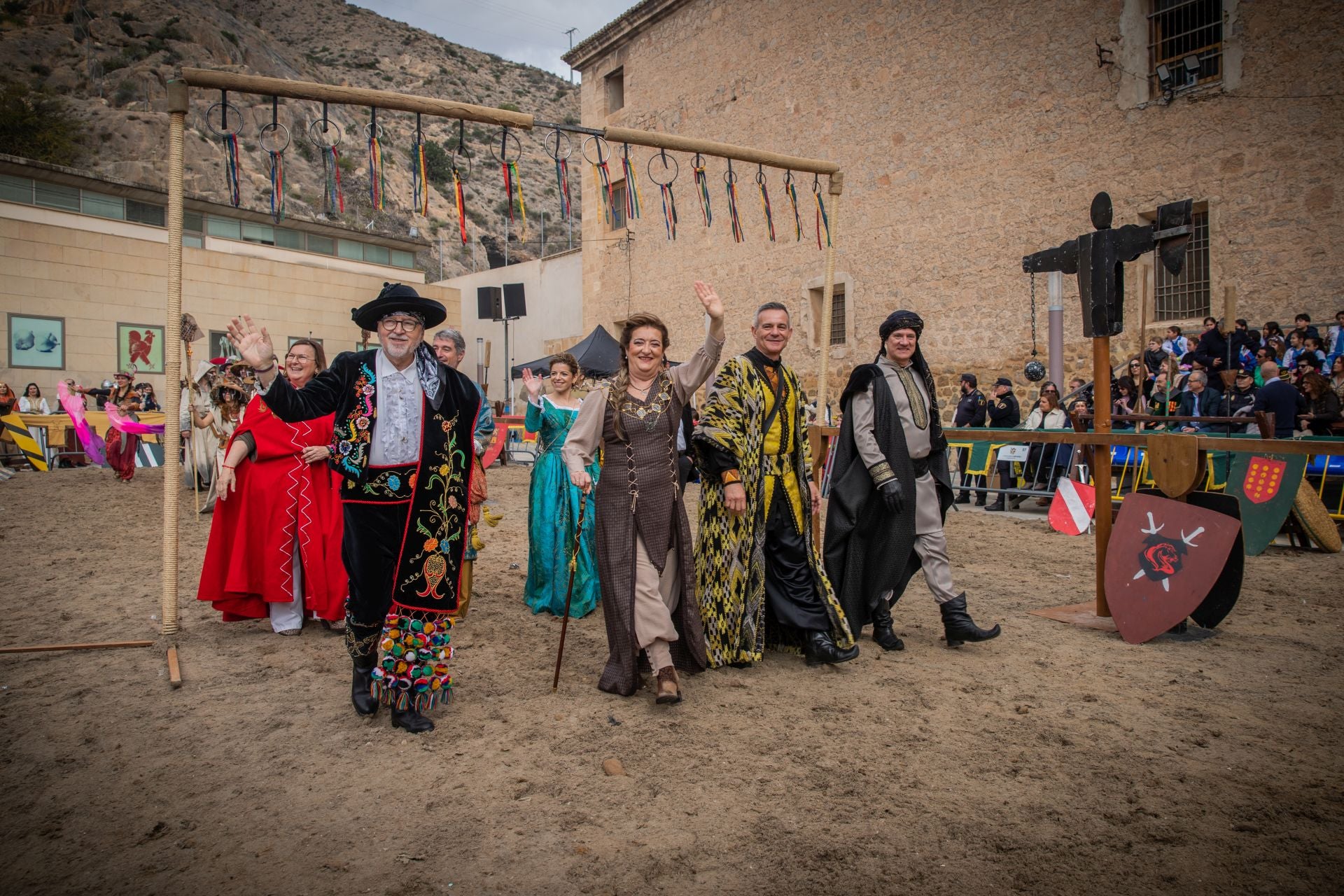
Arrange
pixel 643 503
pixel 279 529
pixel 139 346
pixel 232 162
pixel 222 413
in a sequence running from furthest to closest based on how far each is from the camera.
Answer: pixel 139 346, pixel 222 413, pixel 279 529, pixel 232 162, pixel 643 503

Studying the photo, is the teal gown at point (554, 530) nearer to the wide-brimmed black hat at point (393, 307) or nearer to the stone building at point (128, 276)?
the wide-brimmed black hat at point (393, 307)

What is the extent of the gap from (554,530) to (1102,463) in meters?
3.44

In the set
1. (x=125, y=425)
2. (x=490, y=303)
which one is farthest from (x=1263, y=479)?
(x=490, y=303)

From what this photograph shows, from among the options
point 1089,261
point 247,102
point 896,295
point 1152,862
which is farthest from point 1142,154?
point 247,102

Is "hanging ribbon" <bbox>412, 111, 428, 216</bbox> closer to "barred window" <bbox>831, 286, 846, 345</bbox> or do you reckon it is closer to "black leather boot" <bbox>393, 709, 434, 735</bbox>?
"black leather boot" <bbox>393, 709, 434, 735</bbox>

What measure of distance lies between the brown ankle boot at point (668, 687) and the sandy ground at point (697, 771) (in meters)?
0.08

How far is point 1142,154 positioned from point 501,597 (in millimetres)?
11730

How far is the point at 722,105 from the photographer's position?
19766mm

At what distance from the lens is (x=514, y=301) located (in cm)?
2358

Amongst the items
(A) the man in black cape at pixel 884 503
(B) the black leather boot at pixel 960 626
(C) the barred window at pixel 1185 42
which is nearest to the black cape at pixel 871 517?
(A) the man in black cape at pixel 884 503

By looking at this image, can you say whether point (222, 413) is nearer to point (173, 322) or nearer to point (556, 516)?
point (173, 322)

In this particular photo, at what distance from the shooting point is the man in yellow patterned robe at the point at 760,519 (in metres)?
4.10

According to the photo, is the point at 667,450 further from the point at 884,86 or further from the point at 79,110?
the point at 79,110

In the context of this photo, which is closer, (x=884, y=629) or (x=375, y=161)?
(x=884, y=629)
